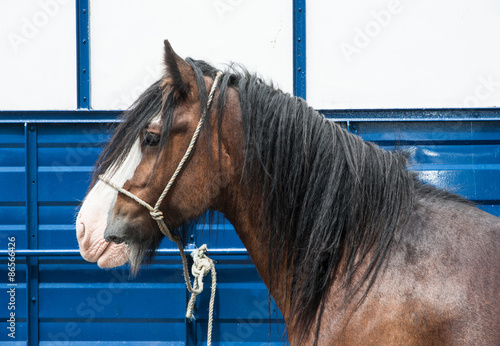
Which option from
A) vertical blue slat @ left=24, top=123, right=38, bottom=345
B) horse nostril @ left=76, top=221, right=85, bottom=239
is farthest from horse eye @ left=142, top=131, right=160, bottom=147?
vertical blue slat @ left=24, top=123, right=38, bottom=345

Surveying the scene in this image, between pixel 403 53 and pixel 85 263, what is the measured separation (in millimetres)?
2880

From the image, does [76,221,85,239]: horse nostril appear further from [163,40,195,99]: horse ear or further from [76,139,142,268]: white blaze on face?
[163,40,195,99]: horse ear

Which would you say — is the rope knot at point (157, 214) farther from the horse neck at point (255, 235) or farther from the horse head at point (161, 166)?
the horse neck at point (255, 235)

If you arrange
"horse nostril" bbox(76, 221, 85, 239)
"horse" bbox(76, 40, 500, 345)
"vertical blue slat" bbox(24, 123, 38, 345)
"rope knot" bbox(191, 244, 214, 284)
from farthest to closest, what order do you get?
1. "vertical blue slat" bbox(24, 123, 38, 345)
2. "rope knot" bbox(191, 244, 214, 284)
3. "horse nostril" bbox(76, 221, 85, 239)
4. "horse" bbox(76, 40, 500, 345)

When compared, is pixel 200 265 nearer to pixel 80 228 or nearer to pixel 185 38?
pixel 80 228

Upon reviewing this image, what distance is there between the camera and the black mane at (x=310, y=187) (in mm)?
1576

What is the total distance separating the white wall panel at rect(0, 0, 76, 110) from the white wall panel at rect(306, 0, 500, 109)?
6.10 ft

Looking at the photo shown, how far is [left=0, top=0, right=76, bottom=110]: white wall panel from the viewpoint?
3.35 metres

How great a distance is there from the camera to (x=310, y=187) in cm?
163

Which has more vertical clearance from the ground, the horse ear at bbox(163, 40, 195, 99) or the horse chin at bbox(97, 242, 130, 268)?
the horse ear at bbox(163, 40, 195, 99)

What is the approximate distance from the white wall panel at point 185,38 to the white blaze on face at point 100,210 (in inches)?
70.2

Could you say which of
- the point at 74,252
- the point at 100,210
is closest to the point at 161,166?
the point at 100,210

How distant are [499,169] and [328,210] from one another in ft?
7.22

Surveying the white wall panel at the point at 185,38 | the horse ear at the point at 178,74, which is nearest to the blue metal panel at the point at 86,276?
the white wall panel at the point at 185,38
